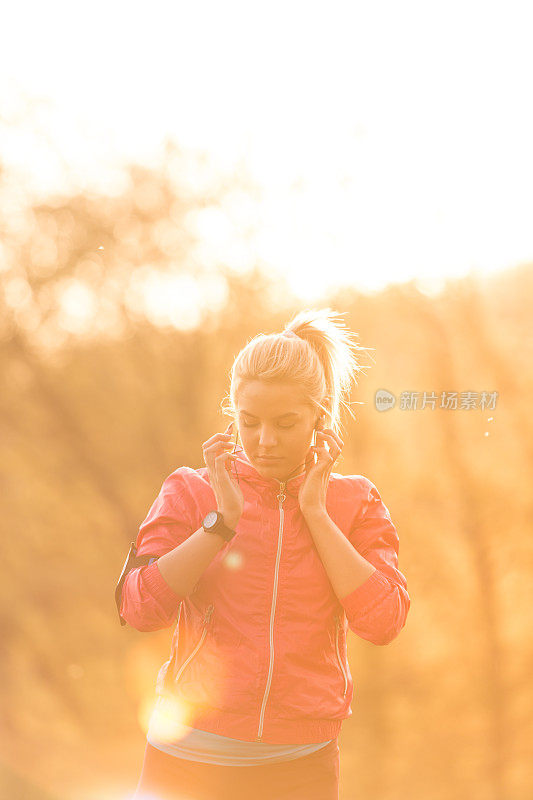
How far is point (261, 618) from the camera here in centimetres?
151

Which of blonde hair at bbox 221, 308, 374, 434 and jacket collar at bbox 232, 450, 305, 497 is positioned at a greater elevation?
blonde hair at bbox 221, 308, 374, 434

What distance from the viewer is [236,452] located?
5.57 feet

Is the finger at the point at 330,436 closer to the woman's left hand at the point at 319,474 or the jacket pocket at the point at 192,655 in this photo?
the woman's left hand at the point at 319,474

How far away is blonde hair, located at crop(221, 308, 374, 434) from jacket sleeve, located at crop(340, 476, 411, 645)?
0.20 meters

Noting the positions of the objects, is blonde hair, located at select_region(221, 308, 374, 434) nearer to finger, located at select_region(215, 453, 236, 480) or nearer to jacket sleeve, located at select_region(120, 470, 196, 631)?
finger, located at select_region(215, 453, 236, 480)

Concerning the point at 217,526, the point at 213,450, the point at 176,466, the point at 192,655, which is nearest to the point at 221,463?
the point at 213,450

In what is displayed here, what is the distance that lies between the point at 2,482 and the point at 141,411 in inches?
28.4

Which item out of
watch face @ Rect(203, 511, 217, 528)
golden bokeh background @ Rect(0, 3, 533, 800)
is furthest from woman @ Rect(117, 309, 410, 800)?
golden bokeh background @ Rect(0, 3, 533, 800)

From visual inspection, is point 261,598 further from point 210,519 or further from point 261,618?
point 210,519

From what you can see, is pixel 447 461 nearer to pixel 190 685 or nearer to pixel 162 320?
pixel 162 320

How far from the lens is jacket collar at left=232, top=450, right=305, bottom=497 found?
1630 mm

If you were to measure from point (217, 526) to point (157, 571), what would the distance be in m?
0.14

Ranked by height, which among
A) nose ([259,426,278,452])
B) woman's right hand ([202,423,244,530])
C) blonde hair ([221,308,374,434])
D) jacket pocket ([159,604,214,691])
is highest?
blonde hair ([221,308,374,434])

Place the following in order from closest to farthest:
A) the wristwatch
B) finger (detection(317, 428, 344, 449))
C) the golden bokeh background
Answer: the wristwatch
finger (detection(317, 428, 344, 449))
the golden bokeh background
